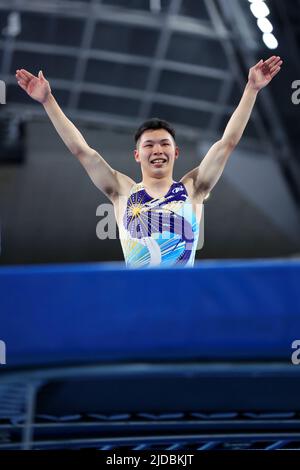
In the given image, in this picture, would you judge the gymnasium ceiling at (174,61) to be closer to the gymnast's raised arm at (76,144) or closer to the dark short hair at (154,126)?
the gymnast's raised arm at (76,144)

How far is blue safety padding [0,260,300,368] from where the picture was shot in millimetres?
1800

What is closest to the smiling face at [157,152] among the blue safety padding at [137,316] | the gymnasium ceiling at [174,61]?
the blue safety padding at [137,316]

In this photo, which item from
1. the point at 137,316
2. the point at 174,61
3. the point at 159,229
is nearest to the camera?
the point at 137,316

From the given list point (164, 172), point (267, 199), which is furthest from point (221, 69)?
point (164, 172)

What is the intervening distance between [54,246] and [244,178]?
9.92ft

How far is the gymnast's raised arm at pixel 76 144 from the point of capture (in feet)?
7.24

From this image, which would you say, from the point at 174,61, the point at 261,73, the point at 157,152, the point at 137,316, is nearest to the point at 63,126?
the point at 157,152

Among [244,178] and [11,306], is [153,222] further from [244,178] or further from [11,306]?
[244,178]

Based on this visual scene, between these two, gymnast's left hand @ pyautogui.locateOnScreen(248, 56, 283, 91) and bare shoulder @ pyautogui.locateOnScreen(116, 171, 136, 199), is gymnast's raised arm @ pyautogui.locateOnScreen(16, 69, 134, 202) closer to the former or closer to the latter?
bare shoulder @ pyautogui.locateOnScreen(116, 171, 136, 199)

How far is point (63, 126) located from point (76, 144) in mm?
63

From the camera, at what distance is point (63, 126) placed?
7.27 ft

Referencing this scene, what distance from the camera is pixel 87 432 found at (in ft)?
6.40

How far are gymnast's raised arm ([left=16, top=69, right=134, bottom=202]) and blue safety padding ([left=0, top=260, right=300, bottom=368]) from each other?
43 centimetres

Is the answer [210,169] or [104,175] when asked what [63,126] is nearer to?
[104,175]
